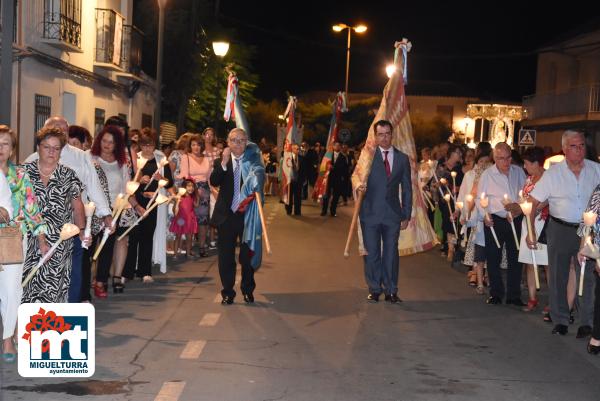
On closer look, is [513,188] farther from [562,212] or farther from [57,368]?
[57,368]

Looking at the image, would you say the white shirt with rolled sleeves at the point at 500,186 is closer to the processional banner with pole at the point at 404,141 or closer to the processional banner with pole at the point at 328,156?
the processional banner with pole at the point at 404,141

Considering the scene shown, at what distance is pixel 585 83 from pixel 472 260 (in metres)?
29.2

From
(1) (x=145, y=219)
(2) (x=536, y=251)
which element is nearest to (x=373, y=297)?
(2) (x=536, y=251)

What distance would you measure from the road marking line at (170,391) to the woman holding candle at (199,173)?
8.70m

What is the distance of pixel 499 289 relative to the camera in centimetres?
1127

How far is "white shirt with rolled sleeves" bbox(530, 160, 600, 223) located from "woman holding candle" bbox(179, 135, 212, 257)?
7266 mm

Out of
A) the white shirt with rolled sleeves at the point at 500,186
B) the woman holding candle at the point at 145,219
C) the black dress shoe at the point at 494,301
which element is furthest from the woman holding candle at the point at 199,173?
the black dress shoe at the point at 494,301

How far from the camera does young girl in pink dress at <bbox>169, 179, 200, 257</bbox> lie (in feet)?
49.1

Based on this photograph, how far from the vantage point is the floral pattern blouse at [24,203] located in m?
7.32

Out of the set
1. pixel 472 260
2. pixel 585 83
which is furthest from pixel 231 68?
pixel 472 260

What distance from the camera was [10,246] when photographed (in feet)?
22.6

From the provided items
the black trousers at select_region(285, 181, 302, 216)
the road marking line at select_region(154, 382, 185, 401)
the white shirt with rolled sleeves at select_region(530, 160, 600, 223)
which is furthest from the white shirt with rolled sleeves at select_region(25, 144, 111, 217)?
the black trousers at select_region(285, 181, 302, 216)

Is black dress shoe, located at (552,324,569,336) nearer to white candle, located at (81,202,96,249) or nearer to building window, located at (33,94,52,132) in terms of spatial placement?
white candle, located at (81,202,96,249)

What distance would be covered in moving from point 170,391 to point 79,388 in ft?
2.05
